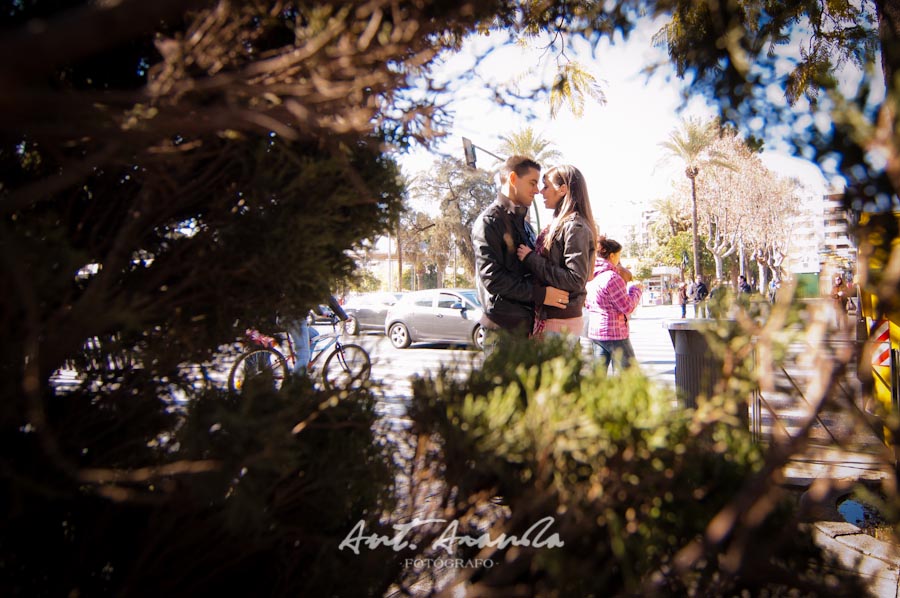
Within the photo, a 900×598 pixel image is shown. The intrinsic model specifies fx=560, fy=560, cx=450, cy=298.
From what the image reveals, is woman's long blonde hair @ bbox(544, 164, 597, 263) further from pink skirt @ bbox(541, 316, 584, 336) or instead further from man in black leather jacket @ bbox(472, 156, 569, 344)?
pink skirt @ bbox(541, 316, 584, 336)

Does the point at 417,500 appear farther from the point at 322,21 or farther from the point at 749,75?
the point at 749,75

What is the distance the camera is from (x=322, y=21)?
1311 mm

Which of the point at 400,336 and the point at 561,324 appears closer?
the point at 561,324

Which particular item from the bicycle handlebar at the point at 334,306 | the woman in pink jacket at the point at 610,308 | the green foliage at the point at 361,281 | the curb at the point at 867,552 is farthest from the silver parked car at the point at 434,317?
the green foliage at the point at 361,281

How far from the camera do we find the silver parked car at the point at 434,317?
14.2 metres

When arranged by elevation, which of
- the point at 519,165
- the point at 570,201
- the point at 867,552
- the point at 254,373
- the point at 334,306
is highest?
the point at 519,165

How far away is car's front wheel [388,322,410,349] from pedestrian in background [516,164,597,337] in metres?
12.0

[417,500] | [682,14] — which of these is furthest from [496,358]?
[682,14]

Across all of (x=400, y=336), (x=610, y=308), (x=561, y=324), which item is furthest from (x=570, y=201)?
(x=400, y=336)

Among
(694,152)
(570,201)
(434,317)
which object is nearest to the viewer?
(570,201)

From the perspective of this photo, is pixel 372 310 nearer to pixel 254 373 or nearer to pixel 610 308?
pixel 610 308

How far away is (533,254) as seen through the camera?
3260 millimetres

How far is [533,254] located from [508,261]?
150 mm

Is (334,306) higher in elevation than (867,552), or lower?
higher
